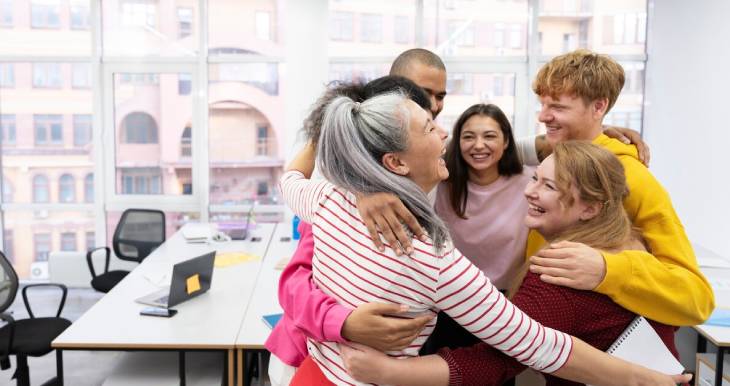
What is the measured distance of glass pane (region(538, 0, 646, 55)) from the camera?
6246 millimetres

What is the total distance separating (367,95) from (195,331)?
1782mm

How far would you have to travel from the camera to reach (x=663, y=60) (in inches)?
238

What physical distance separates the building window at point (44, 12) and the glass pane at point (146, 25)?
485mm

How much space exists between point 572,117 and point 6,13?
20.4 ft

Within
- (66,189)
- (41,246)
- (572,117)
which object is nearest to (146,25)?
(66,189)

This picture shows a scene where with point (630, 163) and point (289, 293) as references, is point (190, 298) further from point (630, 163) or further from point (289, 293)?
point (630, 163)

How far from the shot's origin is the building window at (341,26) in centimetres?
625

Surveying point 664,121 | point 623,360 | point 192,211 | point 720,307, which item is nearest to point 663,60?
point 664,121

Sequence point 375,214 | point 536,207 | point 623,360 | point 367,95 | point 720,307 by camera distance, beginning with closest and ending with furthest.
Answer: point 375,214, point 623,360, point 367,95, point 536,207, point 720,307

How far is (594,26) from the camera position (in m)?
6.27

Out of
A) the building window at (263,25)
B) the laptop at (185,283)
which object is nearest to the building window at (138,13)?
the building window at (263,25)

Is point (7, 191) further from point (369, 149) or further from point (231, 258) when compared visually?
point (369, 149)

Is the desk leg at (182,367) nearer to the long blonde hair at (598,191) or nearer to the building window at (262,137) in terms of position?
the long blonde hair at (598,191)

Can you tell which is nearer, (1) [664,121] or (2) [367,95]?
(2) [367,95]
